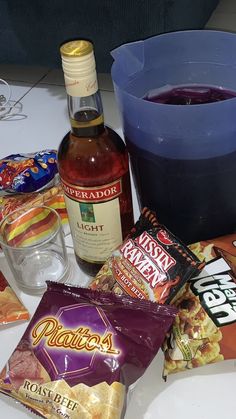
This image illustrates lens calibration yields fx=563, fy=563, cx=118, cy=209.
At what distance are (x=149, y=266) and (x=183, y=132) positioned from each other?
154 mm

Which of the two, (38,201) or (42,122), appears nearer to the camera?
(38,201)

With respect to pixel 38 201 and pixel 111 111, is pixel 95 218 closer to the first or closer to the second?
pixel 38 201

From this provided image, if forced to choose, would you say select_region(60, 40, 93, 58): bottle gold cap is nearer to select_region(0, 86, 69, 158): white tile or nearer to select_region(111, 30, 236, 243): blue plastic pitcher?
select_region(111, 30, 236, 243): blue plastic pitcher

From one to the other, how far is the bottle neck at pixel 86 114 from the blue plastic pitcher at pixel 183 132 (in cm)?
4

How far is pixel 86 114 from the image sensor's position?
0.61m

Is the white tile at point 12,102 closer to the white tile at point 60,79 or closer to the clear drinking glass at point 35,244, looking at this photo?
the white tile at point 60,79

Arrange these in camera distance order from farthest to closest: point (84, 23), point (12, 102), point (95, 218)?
point (12, 102)
point (84, 23)
point (95, 218)

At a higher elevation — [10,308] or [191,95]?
[191,95]

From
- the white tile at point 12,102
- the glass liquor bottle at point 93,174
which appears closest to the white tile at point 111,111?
the white tile at point 12,102

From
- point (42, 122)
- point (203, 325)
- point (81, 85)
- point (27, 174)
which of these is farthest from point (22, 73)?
point (203, 325)

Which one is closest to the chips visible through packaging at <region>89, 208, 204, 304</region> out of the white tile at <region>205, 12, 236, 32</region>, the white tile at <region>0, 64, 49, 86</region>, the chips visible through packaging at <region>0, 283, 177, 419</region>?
the chips visible through packaging at <region>0, 283, 177, 419</region>

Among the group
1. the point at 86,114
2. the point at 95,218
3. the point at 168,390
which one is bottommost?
the point at 168,390

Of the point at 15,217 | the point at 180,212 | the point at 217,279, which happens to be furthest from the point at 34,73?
the point at 217,279

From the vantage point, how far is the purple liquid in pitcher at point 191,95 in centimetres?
72
